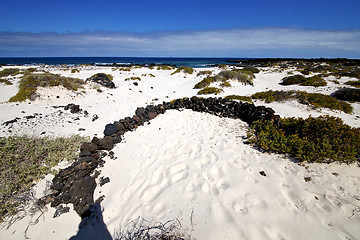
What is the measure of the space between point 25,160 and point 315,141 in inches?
347

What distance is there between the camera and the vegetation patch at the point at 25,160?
349 cm

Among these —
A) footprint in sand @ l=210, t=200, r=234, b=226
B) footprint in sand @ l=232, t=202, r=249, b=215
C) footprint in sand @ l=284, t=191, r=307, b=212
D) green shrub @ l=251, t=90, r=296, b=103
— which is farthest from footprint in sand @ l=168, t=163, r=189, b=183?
green shrub @ l=251, t=90, r=296, b=103

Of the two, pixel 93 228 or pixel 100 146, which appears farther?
pixel 100 146

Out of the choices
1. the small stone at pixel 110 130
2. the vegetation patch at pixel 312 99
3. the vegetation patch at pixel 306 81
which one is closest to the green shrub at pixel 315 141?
the vegetation patch at pixel 312 99

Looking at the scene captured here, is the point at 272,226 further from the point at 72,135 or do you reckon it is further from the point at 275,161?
the point at 72,135

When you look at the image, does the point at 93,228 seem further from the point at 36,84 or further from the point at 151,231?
the point at 36,84

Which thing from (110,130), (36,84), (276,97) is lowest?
(110,130)

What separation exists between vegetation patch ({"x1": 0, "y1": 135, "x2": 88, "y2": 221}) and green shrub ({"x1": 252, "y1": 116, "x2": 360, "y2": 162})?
6.56 m

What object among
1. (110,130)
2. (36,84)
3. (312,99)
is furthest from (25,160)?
(312,99)

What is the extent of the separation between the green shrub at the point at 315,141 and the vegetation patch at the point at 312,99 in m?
4.87

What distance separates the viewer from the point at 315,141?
4.92m

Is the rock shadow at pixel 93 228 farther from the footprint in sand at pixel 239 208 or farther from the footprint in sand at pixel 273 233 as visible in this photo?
the footprint in sand at pixel 273 233

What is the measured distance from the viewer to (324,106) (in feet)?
29.3

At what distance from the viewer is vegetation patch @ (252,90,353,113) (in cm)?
880
